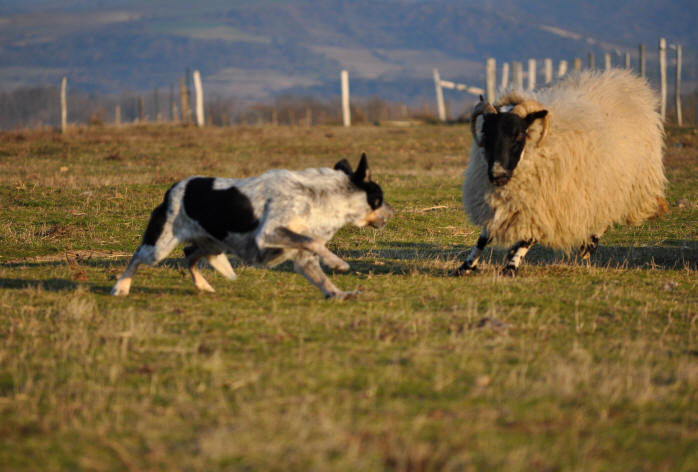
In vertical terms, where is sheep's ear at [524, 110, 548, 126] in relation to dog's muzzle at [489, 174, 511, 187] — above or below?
above

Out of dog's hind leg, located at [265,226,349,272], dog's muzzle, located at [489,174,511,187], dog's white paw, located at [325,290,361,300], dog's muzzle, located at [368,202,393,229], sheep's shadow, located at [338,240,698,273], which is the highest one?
dog's muzzle, located at [489,174,511,187]

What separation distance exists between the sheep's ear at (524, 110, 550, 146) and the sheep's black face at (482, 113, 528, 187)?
0.71 feet

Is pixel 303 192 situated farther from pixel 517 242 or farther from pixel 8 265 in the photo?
pixel 8 265

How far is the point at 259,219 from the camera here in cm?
797

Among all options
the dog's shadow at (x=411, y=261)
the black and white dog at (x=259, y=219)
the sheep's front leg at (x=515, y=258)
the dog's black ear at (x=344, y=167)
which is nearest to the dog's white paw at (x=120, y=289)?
the black and white dog at (x=259, y=219)

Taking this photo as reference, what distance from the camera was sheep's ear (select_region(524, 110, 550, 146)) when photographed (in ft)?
32.1

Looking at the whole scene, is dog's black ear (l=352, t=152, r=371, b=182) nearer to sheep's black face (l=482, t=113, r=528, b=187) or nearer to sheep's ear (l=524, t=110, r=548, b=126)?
sheep's black face (l=482, t=113, r=528, b=187)

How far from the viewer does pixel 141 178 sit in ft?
65.1

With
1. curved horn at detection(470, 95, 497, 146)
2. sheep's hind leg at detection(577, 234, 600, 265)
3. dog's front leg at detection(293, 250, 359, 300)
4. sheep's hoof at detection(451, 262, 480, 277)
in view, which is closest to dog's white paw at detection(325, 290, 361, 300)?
dog's front leg at detection(293, 250, 359, 300)

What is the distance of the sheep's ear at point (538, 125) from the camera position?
9.79 metres

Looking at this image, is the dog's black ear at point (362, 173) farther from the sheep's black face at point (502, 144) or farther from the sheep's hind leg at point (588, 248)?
the sheep's hind leg at point (588, 248)

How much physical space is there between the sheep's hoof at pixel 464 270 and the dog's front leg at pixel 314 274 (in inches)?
81.2

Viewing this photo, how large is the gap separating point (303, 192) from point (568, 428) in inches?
162

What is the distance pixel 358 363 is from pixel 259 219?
2.49m
